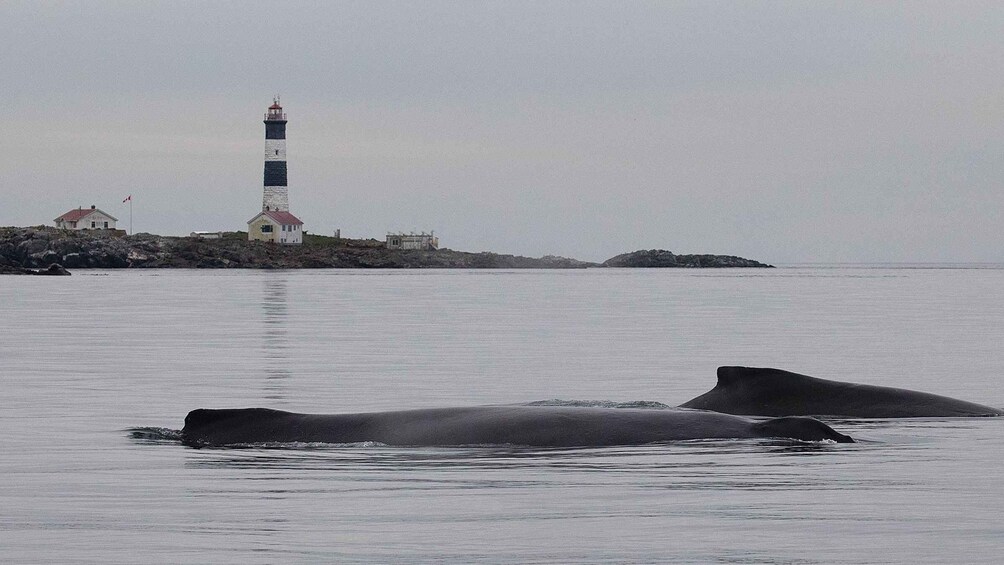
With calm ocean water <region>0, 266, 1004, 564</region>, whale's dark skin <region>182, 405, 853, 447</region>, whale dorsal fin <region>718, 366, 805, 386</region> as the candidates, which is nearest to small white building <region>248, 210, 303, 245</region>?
calm ocean water <region>0, 266, 1004, 564</region>

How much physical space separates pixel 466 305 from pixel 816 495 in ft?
180

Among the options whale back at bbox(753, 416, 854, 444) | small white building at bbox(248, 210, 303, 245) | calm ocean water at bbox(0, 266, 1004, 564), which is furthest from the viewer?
small white building at bbox(248, 210, 303, 245)

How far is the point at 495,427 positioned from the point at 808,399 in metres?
4.86

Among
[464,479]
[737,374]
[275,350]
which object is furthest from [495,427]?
[275,350]

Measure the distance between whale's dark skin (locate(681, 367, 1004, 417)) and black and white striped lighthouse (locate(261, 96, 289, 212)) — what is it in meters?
149

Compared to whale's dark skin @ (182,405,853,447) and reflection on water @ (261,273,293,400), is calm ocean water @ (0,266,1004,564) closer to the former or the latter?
reflection on water @ (261,273,293,400)

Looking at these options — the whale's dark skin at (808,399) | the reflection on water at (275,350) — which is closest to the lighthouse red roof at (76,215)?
the reflection on water at (275,350)

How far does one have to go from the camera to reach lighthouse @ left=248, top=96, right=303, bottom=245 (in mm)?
164500

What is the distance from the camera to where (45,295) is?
7688cm

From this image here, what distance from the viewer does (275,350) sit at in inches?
1305

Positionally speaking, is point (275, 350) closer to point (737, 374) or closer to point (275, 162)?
point (737, 374)

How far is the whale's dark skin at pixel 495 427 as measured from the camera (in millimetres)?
14227

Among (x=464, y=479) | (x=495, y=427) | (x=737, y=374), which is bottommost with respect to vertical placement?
(x=464, y=479)

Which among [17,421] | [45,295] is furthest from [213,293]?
[17,421]
